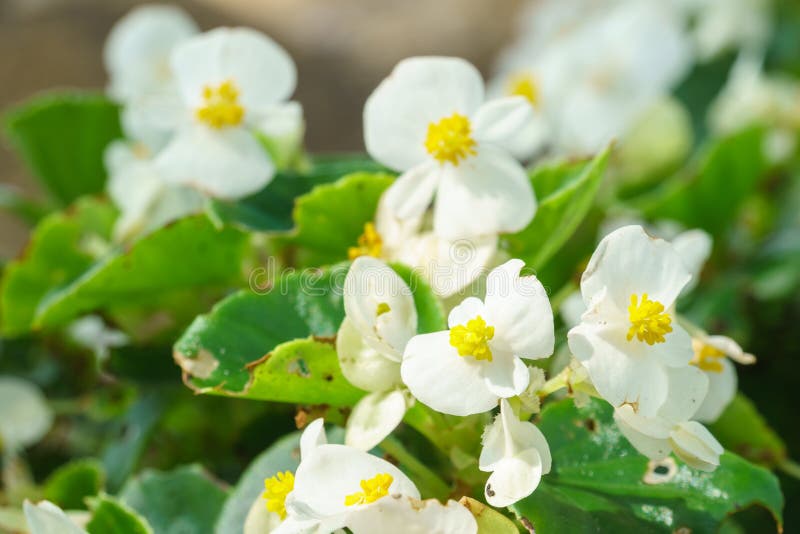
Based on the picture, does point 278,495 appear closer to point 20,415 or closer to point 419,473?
point 419,473

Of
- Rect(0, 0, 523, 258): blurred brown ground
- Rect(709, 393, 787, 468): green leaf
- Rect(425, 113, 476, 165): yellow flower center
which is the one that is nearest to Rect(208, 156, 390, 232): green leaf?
Rect(425, 113, 476, 165): yellow flower center

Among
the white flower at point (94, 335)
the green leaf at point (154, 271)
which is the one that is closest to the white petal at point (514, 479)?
the green leaf at point (154, 271)

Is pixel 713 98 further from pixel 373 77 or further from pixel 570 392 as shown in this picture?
pixel 373 77

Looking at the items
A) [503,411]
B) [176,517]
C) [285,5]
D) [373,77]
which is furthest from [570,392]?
[285,5]

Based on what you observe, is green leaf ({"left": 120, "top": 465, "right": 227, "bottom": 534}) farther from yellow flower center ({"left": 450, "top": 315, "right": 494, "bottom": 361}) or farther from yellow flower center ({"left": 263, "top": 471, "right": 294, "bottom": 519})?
yellow flower center ({"left": 450, "top": 315, "right": 494, "bottom": 361})

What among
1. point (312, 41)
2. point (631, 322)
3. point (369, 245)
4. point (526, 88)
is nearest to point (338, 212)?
point (369, 245)
